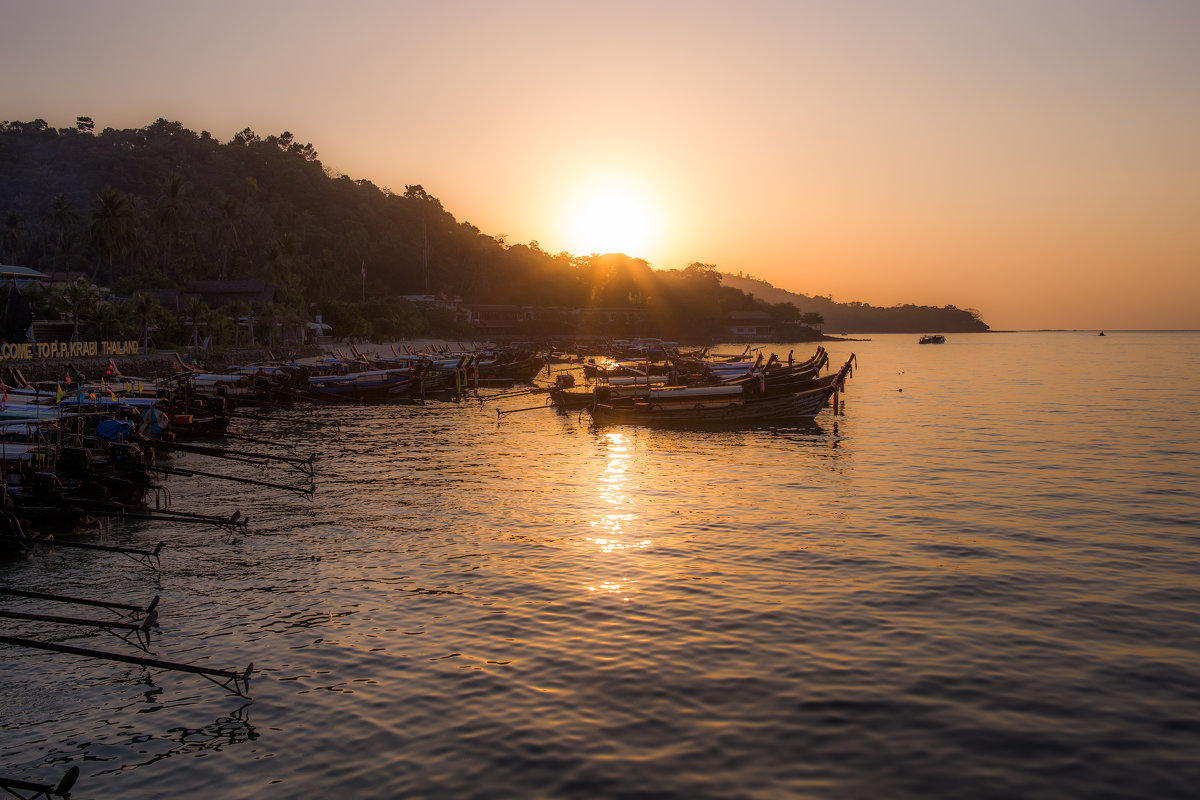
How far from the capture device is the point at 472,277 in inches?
5999

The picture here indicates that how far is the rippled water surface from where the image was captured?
9.73 m

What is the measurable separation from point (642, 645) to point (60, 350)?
158 ft

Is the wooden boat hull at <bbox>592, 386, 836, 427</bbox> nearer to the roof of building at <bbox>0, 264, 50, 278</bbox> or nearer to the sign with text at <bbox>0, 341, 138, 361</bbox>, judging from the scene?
the sign with text at <bbox>0, 341, 138, 361</bbox>

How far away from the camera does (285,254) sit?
103 meters

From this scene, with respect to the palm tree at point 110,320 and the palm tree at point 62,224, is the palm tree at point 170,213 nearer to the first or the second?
the palm tree at point 62,224

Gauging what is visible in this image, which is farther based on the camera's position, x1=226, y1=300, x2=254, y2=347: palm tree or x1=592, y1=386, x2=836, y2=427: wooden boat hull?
x1=226, y1=300, x2=254, y2=347: palm tree

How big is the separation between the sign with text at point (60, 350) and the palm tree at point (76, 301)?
1352mm

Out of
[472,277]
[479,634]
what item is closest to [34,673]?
[479,634]

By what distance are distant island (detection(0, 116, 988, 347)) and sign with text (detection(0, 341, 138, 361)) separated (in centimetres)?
1157

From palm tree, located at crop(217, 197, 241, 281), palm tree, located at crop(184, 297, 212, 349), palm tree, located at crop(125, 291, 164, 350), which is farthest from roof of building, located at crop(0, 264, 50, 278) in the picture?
palm tree, located at crop(217, 197, 241, 281)

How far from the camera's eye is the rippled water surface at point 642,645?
9727mm

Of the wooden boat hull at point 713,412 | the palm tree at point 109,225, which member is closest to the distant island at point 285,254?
the palm tree at point 109,225

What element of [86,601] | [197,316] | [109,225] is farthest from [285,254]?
[86,601]

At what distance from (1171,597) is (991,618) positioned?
4356mm
